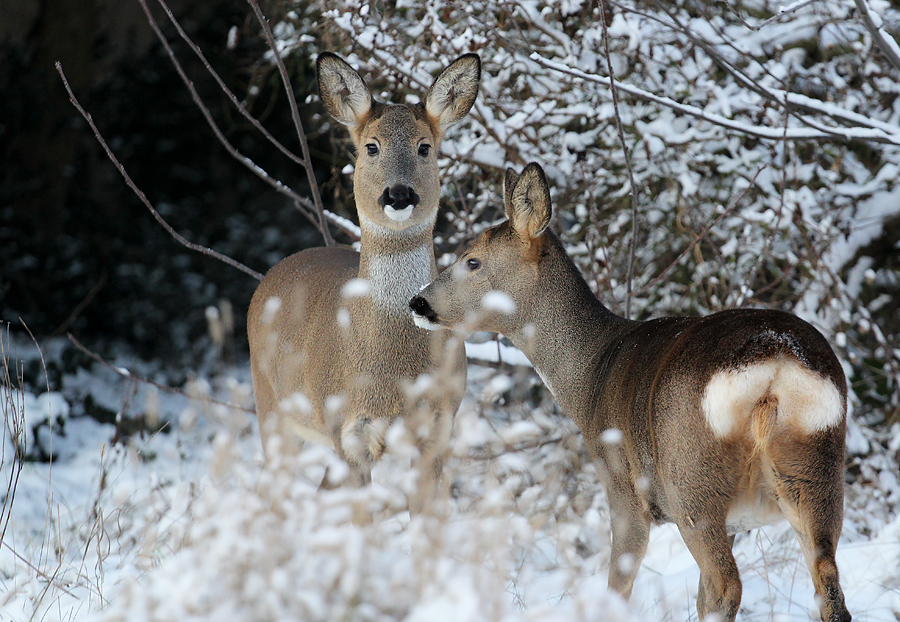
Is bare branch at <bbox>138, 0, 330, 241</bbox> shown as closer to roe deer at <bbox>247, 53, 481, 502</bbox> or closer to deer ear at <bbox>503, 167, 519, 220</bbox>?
roe deer at <bbox>247, 53, 481, 502</bbox>

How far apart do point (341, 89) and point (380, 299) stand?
2.78ft

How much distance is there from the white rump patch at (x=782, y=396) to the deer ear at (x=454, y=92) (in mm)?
1687

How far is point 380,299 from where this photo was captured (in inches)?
143

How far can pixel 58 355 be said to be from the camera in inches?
340

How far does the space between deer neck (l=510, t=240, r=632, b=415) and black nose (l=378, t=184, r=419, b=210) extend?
591 mm

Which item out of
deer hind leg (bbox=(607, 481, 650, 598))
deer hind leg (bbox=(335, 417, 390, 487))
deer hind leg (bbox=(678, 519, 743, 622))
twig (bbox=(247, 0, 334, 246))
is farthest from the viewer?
twig (bbox=(247, 0, 334, 246))

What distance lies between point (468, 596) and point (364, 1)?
12.6 feet

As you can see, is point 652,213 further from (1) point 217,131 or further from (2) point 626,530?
(2) point 626,530

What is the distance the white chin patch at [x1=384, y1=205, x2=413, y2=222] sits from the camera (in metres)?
3.49

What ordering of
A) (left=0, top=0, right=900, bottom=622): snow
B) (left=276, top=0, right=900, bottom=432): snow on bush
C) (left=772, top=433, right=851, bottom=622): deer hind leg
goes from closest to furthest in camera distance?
(left=772, top=433, right=851, bottom=622): deer hind leg
(left=0, top=0, right=900, bottom=622): snow
(left=276, top=0, right=900, bottom=432): snow on bush

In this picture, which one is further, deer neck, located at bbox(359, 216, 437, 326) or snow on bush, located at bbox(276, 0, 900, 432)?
snow on bush, located at bbox(276, 0, 900, 432)

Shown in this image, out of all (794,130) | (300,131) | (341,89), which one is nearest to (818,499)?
(794,130)

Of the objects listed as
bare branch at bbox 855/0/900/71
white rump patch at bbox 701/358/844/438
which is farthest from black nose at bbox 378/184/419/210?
bare branch at bbox 855/0/900/71

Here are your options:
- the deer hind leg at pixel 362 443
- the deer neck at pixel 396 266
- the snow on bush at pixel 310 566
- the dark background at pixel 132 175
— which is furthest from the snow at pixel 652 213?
the dark background at pixel 132 175
